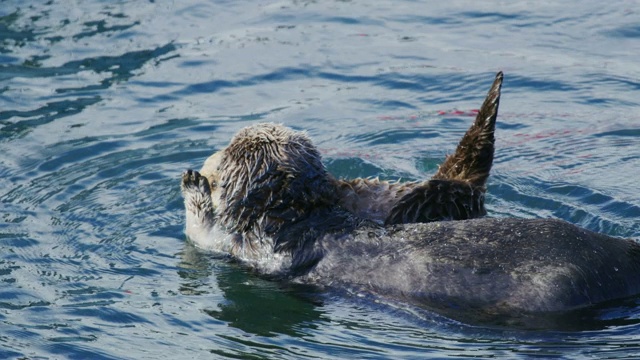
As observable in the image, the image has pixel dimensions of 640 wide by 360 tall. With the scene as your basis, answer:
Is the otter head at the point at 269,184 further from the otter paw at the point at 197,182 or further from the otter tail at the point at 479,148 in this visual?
the otter tail at the point at 479,148

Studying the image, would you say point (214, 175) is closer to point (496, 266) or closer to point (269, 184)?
point (269, 184)

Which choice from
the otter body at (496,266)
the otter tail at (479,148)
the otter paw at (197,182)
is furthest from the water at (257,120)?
→ the otter tail at (479,148)

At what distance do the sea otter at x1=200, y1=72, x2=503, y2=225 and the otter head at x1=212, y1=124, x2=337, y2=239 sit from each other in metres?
0.30

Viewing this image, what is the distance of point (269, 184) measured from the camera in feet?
21.0

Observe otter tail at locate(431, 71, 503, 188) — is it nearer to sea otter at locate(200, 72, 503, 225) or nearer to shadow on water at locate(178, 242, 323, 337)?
sea otter at locate(200, 72, 503, 225)

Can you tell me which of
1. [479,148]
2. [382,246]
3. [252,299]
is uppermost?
[479,148]

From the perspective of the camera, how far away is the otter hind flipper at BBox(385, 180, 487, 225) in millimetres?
6258

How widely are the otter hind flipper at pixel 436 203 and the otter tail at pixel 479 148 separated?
11cm

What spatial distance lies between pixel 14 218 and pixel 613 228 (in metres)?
4.46

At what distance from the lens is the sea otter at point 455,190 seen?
6.27m

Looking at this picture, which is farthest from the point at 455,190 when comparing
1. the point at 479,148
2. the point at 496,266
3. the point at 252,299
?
the point at 252,299

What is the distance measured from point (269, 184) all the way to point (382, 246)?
106 cm

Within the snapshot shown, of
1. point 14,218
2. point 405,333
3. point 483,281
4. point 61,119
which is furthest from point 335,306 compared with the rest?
point 61,119

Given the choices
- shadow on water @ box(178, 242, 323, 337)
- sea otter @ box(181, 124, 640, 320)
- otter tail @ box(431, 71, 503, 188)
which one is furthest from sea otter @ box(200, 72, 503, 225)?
shadow on water @ box(178, 242, 323, 337)
